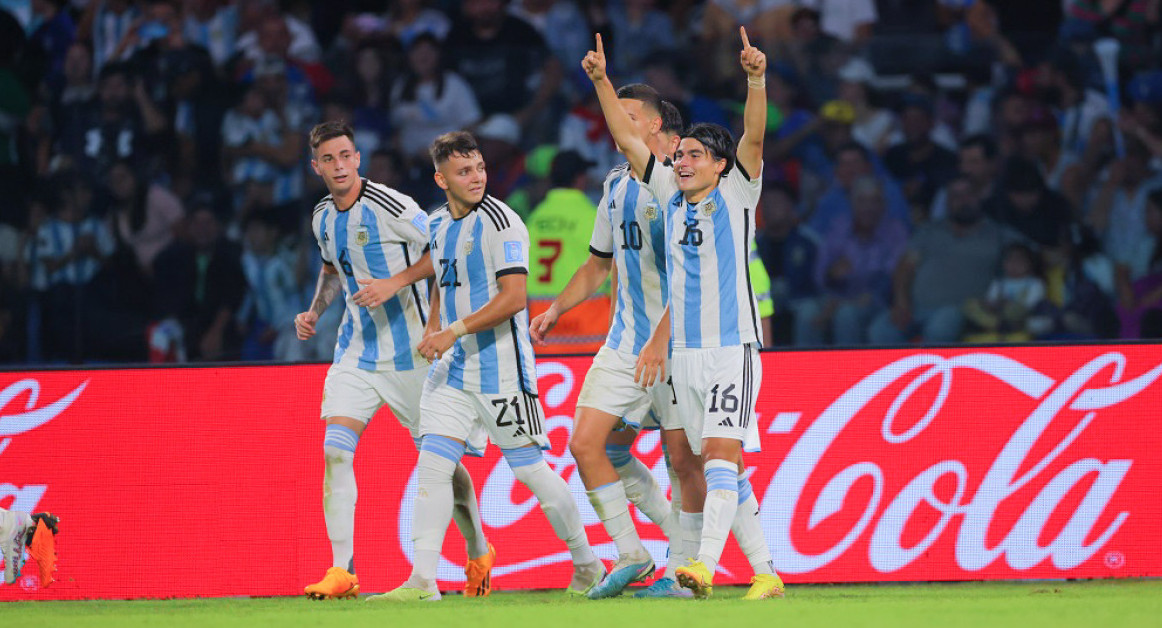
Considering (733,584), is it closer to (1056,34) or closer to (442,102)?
(442,102)

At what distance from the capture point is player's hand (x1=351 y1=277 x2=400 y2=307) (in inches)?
268

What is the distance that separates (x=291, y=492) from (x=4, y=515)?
4.51 ft

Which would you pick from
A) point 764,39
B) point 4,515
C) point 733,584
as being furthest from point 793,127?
point 4,515

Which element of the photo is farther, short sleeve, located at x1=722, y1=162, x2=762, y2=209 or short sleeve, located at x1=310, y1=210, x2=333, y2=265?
short sleeve, located at x1=310, y1=210, x2=333, y2=265

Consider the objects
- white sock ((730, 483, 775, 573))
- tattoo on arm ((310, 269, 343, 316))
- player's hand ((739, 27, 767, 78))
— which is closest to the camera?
player's hand ((739, 27, 767, 78))

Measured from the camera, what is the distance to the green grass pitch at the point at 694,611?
535 centimetres

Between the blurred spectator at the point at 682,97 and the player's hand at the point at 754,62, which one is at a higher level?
the blurred spectator at the point at 682,97

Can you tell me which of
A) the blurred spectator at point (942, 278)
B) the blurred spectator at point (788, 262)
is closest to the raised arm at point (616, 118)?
the blurred spectator at point (788, 262)

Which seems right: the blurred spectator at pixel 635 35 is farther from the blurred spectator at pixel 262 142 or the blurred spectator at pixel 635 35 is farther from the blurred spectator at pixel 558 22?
the blurred spectator at pixel 262 142

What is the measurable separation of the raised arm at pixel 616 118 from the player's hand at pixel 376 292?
4.16ft

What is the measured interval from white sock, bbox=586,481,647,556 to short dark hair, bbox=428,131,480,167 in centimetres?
158

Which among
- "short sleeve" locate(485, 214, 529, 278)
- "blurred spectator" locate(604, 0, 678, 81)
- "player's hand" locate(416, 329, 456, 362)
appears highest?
"blurred spectator" locate(604, 0, 678, 81)

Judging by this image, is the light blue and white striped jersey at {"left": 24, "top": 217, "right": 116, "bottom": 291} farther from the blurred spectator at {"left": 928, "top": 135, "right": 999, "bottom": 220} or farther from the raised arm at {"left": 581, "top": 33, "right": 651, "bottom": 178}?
the blurred spectator at {"left": 928, "top": 135, "right": 999, "bottom": 220}

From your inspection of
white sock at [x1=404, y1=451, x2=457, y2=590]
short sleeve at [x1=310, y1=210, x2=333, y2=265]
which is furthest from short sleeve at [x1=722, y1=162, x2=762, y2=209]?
short sleeve at [x1=310, y1=210, x2=333, y2=265]
